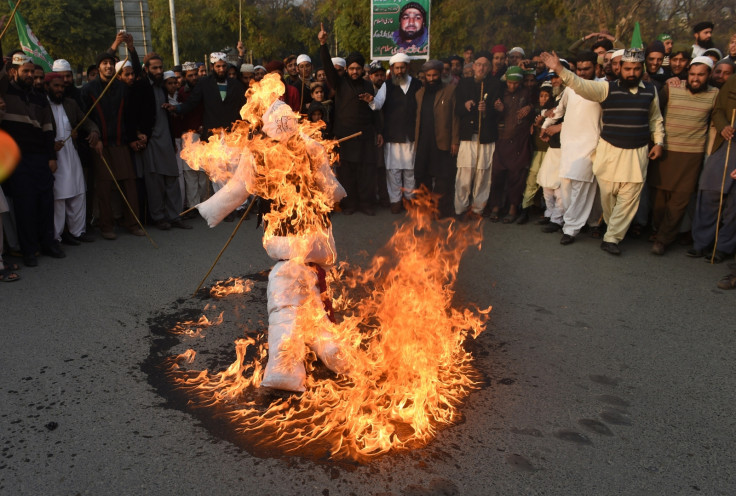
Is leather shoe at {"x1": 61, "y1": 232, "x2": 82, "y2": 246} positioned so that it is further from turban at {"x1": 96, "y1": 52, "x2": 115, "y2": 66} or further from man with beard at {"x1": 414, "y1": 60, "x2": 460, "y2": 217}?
man with beard at {"x1": 414, "y1": 60, "x2": 460, "y2": 217}

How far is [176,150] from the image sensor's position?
864 centimetres

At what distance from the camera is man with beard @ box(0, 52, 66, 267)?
20.8ft

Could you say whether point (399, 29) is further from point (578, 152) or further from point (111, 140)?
point (111, 140)

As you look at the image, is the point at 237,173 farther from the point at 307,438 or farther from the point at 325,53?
the point at 325,53

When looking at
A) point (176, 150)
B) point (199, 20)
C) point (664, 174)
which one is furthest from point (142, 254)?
point (199, 20)

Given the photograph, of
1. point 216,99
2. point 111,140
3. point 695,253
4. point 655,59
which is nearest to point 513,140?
point 655,59

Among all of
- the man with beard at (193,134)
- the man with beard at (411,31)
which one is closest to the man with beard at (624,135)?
the man with beard at (411,31)

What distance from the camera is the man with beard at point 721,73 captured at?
6.90 m

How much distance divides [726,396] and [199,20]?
3698cm

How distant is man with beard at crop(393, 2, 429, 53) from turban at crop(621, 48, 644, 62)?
4.89 meters

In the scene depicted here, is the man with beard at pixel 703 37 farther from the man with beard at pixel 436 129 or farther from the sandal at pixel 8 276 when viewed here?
the sandal at pixel 8 276

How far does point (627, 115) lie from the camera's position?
6891mm

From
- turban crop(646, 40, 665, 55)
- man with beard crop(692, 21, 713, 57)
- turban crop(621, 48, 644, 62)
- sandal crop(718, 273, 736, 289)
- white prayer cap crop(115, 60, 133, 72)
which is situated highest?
man with beard crop(692, 21, 713, 57)

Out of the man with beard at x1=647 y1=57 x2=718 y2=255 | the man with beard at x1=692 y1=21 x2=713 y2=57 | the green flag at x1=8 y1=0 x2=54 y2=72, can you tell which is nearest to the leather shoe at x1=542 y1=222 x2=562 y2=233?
the man with beard at x1=647 y1=57 x2=718 y2=255
